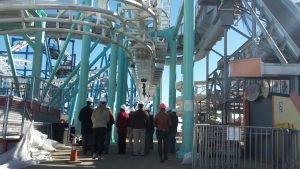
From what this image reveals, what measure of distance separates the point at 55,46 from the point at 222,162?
42208mm

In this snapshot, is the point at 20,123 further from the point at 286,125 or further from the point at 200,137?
the point at 286,125

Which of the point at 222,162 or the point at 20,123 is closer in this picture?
the point at 222,162

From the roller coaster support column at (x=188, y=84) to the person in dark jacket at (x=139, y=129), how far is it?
136 centimetres

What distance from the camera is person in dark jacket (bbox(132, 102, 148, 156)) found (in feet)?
46.0

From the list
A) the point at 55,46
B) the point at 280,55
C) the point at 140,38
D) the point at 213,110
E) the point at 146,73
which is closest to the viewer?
the point at 280,55

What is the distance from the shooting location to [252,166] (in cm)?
1088

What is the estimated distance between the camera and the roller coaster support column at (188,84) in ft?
44.8

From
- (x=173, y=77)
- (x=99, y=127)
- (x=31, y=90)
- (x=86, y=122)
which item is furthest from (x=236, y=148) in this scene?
(x=173, y=77)

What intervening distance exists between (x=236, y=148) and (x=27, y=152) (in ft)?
19.7

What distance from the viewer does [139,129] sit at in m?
14.0

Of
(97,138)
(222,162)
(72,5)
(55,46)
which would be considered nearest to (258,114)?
(222,162)

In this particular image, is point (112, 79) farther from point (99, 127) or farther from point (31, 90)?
point (99, 127)

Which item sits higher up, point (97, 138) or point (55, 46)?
point (55, 46)

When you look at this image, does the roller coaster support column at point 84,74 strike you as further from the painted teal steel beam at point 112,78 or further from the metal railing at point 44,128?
the painted teal steel beam at point 112,78
